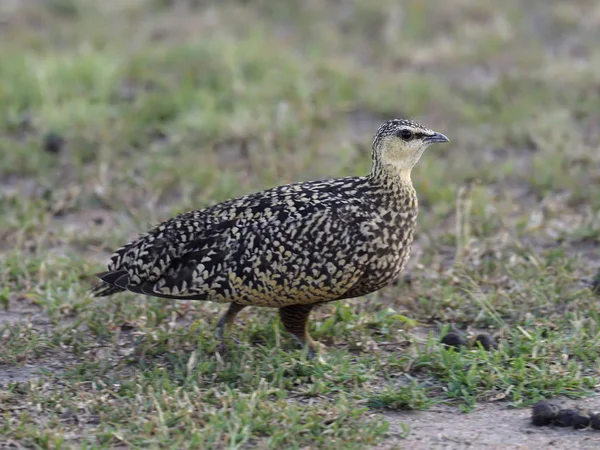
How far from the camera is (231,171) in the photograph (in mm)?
8250

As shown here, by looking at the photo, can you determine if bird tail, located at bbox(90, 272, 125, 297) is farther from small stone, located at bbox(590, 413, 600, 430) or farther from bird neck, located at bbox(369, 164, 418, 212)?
small stone, located at bbox(590, 413, 600, 430)

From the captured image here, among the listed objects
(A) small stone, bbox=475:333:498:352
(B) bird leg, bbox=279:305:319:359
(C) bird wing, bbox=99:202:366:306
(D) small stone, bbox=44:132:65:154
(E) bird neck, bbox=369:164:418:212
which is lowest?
(A) small stone, bbox=475:333:498:352

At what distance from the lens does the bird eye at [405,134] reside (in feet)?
18.3

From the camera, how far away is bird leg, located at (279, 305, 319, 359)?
216 inches

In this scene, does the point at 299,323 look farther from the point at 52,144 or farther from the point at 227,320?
the point at 52,144

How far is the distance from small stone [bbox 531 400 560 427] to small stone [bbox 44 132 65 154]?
499 centimetres

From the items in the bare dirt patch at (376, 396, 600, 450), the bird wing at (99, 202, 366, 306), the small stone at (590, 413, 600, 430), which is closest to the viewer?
the bare dirt patch at (376, 396, 600, 450)

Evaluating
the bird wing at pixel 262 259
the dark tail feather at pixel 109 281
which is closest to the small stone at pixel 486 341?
the bird wing at pixel 262 259

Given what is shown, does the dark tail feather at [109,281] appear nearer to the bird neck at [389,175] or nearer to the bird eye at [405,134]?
the bird neck at [389,175]

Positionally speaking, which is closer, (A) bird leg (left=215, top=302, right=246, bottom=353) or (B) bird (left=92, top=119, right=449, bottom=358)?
(B) bird (left=92, top=119, right=449, bottom=358)

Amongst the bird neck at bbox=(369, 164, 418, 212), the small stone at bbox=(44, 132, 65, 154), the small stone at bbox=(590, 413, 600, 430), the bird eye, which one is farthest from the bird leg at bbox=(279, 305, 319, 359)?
the small stone at bbox=(44, 132, 65, 154)

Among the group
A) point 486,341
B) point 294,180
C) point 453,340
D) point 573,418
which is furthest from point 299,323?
point 294,180

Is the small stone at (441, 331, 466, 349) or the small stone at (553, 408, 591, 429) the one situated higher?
the small stone at (441, 331, 466, 349)

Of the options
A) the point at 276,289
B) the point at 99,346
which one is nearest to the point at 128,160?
the point at 99,346
